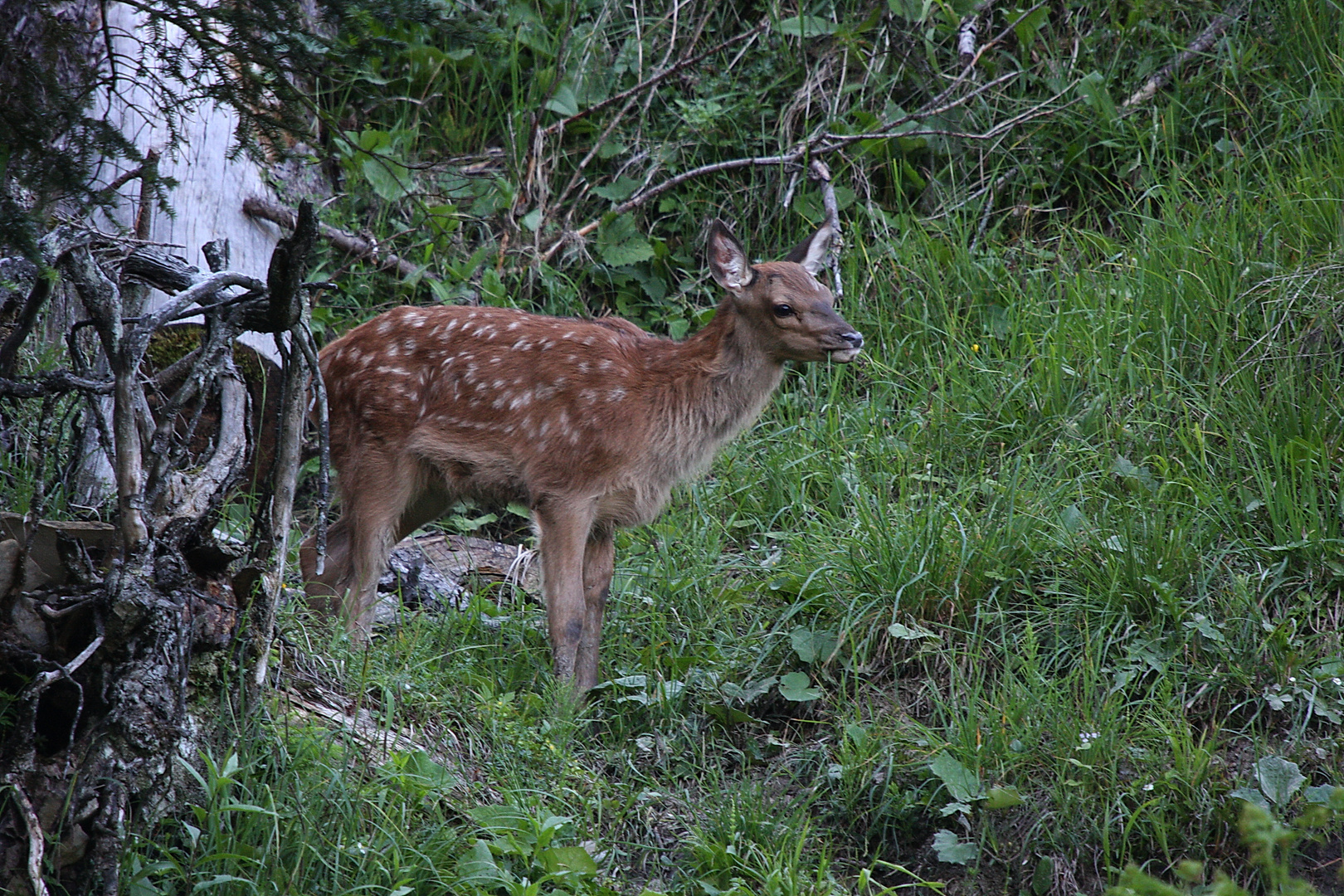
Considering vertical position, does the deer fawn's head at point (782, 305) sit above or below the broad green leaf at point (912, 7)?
below

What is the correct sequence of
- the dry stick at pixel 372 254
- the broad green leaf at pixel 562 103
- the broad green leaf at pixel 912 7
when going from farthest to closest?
the broad green leaf at pixel 562 103
the broad green leaf at pixel 912 7
the dry stick at pixel 372 254

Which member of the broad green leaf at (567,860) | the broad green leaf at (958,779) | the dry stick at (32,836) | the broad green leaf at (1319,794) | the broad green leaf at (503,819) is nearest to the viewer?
the dry stick at (32,836)

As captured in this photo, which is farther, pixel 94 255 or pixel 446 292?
pixel 446 292

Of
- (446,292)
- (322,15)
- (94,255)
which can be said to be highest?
(322,15)

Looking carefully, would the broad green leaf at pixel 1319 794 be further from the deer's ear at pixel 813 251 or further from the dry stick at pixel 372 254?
the dry stick at pixel 372 254

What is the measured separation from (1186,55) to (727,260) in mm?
3684

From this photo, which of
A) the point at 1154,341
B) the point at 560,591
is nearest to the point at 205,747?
the point at 560,591

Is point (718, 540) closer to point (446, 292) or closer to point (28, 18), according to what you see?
point (446, 292)

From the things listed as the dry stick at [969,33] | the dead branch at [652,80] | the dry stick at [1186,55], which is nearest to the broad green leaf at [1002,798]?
the dry stick at [1186,55]

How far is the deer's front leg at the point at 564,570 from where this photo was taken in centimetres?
554

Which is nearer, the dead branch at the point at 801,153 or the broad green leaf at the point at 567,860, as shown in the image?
the broad green leaf at the point at 567,860

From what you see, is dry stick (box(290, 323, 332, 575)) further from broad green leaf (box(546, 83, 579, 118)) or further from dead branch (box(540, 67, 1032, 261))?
broad green leaf (box(546, 83, 579, 118))

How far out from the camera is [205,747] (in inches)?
156

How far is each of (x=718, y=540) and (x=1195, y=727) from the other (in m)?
2.36
